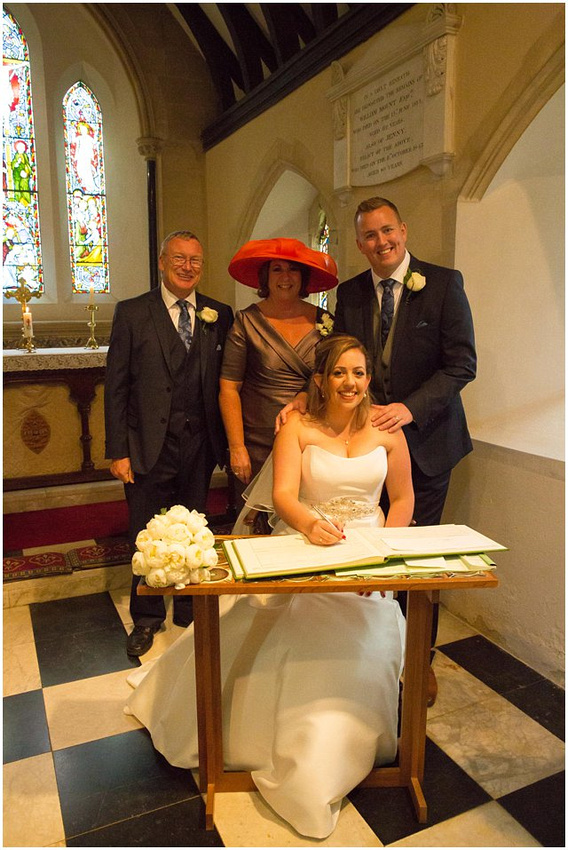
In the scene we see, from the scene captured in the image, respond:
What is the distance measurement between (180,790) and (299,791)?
47 centimetres

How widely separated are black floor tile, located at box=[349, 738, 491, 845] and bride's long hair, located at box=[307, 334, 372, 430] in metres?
1.23

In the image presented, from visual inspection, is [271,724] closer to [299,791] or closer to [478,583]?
[299,791]

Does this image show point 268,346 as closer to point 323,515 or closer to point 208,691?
point 323,515

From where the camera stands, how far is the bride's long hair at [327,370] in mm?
2289

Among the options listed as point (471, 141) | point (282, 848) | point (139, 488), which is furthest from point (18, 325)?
point (282, 848)

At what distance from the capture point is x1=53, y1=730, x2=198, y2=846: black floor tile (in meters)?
2.09

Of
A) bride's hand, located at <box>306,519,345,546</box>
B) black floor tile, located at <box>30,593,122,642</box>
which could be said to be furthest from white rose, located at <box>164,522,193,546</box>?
black floor tile, located at <box>30,593,122,642</box>

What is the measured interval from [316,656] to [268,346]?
1.29m

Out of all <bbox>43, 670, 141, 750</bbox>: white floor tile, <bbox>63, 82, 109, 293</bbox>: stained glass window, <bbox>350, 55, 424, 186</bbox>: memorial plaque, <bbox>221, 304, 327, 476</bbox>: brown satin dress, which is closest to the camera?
<bbox>43, 670, 141, 750</bbox>: white floor tile

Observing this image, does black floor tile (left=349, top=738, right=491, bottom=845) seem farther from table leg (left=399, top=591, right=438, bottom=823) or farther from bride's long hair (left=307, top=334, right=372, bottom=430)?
bride's long hair (left=307, top=334, right=372, bottom=430)

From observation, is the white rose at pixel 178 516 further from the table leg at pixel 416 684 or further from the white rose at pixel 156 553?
the table leg at pixel 416 684

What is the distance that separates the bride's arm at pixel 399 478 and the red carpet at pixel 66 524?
249 centimetres

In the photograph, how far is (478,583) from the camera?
1802mm

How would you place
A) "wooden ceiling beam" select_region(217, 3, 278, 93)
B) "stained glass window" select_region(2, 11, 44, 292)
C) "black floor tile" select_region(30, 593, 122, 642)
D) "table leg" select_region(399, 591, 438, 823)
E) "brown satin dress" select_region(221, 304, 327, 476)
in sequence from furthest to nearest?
"stained glass window" select_region(2, 11, 44, 292), "wooden ceiling beam" select_region(217, 3, 278, 93), "black floor tile" select_region(30, 593, 122, 642), "brown satin dress" select_region(221, 304, 327, 476), "table leg" select_region(399, 591, 438, 823)
